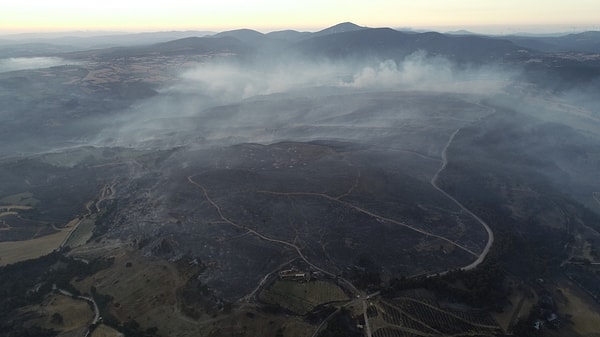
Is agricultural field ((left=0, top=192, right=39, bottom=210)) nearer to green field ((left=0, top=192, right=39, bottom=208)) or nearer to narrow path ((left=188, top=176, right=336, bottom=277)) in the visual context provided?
green field ((left=0, top=192, right=39, bottom=208))

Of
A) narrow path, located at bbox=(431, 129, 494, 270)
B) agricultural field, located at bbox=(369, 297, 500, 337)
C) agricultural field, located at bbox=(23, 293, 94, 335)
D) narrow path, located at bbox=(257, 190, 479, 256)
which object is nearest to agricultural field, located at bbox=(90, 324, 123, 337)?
agricultural field, located at bbox=(23, 293, 94, 335)

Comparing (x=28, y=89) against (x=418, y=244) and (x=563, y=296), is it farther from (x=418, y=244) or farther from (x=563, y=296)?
(x=563, y=296)

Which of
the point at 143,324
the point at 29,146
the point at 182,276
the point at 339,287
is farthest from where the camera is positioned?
the point at 29,146

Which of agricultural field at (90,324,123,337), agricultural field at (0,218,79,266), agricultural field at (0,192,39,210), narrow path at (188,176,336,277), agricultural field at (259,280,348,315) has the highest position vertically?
narrow path at (188,176,336,277)

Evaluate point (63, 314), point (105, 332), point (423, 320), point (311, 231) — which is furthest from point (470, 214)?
point (63, 314)

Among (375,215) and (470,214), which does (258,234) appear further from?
(470,214)

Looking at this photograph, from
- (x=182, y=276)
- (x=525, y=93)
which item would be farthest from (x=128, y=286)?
(x=525, y=93)

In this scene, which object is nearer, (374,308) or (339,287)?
(374,308)

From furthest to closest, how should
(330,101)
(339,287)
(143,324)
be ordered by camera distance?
(330,101) → (339,287) → (143,324)
